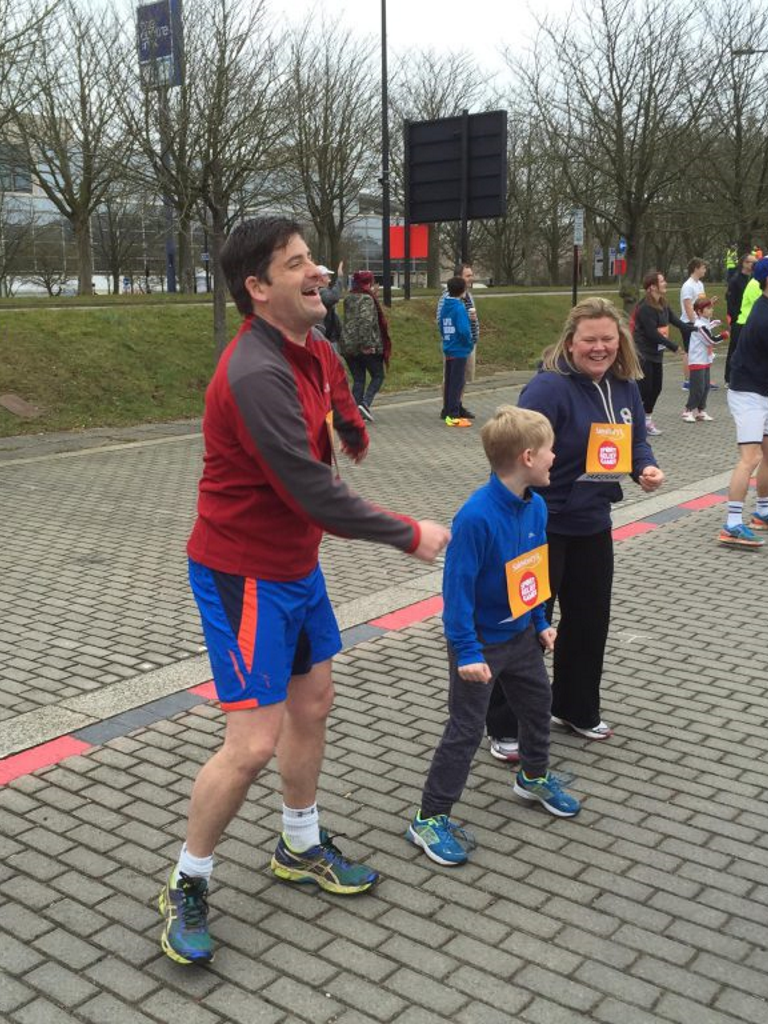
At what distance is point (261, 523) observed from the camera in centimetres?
278

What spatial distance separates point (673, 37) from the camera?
25.5 metres

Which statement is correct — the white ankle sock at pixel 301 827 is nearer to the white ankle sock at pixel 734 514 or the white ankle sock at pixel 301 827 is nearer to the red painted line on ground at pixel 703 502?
the white ankle sock at pixel 734 514

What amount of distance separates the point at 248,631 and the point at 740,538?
5465mm

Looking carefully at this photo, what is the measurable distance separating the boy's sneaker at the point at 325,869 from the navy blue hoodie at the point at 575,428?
1527 millimetres

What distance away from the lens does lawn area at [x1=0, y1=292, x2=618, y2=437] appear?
44.5 feet

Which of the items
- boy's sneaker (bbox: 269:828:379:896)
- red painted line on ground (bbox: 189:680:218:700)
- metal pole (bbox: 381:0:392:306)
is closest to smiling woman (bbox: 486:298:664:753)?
boy's sneaker (bbox: 269:828:379:896)

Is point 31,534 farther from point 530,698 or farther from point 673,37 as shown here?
point 673,37

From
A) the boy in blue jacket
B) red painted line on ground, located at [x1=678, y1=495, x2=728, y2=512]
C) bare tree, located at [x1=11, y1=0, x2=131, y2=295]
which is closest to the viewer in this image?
the boy in blue jacket

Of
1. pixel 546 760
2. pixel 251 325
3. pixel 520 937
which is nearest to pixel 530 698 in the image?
pixel 546 760

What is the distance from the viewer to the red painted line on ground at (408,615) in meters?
5.79

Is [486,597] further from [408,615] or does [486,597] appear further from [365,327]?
[365,327]

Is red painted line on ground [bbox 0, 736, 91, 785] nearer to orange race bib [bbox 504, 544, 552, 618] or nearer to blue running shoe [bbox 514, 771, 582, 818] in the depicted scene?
blue running shoe [bbox 514, 771, 582, 818]

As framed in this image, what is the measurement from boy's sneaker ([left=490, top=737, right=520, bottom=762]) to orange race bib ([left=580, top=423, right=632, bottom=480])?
3.43ft

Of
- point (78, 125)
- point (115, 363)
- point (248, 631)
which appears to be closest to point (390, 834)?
point (248, 631)
